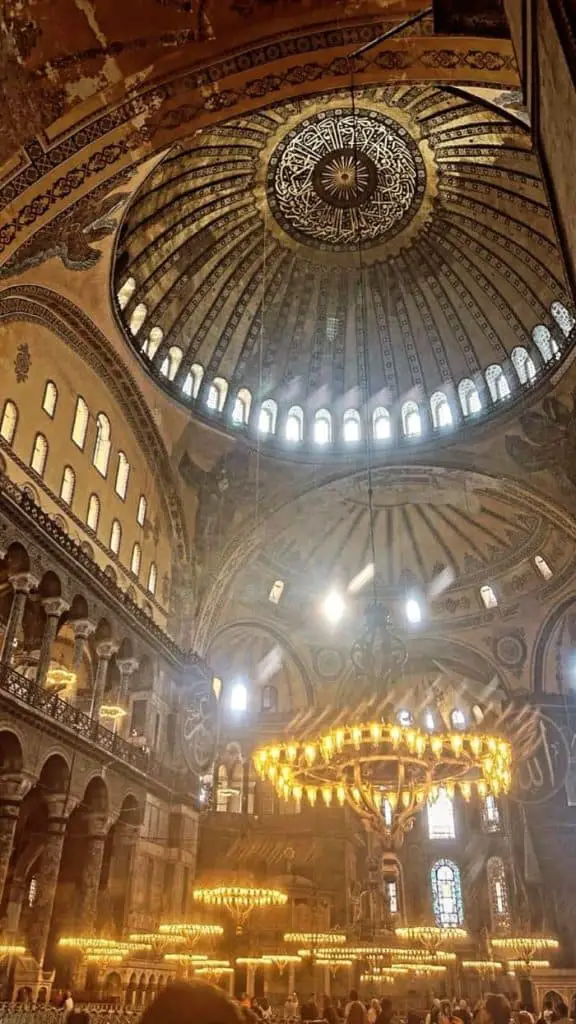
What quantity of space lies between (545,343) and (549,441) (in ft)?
→ 7.15

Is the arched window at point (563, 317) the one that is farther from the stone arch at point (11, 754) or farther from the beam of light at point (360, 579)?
the stone arch at point (11, 754)

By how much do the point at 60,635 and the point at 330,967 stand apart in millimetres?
10405

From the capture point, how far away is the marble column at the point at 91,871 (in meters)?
13.1

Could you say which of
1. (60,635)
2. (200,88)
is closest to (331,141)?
(200,88)

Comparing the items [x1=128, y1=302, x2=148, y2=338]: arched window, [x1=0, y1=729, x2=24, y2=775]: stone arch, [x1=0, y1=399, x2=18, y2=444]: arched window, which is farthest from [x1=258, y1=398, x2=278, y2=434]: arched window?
[x1=0, y1=729, x2=24, y2=775]: stone arch

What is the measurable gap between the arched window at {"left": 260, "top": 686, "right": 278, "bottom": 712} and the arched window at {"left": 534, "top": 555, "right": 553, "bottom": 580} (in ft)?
27.0

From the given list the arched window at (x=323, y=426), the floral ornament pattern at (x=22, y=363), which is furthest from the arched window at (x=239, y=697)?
the floral ornament pattern at (x=22, y=363)

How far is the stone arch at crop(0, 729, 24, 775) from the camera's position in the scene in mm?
11719

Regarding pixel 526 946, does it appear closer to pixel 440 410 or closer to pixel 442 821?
pixel 442 821

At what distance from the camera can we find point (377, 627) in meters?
11.1

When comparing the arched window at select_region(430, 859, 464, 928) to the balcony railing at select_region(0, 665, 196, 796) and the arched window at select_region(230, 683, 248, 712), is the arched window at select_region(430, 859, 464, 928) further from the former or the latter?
the balcony railing at select_region(0, 665, 196, 796)

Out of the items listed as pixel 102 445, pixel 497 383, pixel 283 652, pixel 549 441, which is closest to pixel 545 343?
pixel 497 383

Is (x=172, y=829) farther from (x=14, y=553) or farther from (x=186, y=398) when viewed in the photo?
(x=186, y=398)

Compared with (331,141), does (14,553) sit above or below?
below
